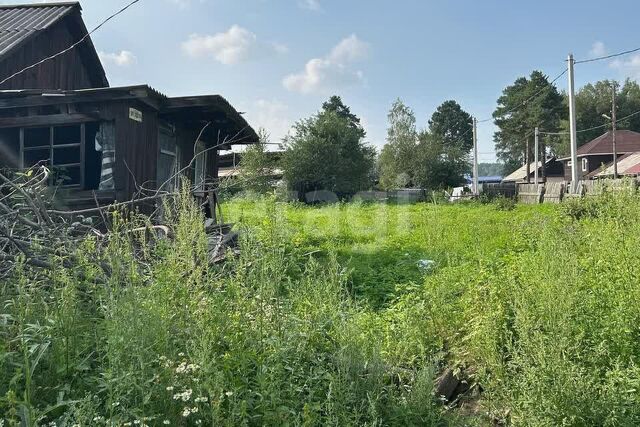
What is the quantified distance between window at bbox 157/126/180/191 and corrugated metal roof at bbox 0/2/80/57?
256 cm

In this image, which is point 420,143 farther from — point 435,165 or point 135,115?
point 135,115

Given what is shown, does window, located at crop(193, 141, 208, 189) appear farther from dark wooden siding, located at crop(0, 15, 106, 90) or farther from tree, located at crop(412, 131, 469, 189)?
tree, located at crop(412, 131, 469, 189)

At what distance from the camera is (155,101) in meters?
6.98

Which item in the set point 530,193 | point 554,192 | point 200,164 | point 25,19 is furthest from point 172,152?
point 530,193

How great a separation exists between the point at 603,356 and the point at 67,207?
6413mm

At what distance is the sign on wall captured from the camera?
260 inches

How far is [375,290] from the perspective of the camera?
211 inches

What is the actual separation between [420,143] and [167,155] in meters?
29.6

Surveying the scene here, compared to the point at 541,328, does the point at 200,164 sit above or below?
above

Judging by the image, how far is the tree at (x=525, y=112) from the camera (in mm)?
47906

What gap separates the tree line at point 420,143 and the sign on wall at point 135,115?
6.26 ft

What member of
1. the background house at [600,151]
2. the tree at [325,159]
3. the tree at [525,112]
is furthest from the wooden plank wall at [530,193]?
the tree at [525,112]

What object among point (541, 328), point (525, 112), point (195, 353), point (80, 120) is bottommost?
point (541, 328)

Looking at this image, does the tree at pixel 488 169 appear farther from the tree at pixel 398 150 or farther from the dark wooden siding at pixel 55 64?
the dark wooden siding at pixel 55 64
